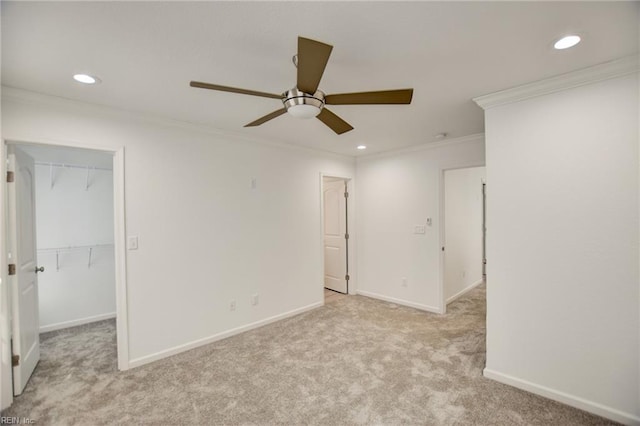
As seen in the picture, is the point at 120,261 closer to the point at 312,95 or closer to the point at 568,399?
the point at 312,95

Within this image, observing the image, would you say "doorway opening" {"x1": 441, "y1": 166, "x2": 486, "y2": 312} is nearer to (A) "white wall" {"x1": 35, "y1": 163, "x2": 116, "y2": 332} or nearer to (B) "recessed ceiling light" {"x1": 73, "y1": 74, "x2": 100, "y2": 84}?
(B) "recessed ceiling light" {"x1": 73, "y1": 74, "x2": 100, "y2": 84}

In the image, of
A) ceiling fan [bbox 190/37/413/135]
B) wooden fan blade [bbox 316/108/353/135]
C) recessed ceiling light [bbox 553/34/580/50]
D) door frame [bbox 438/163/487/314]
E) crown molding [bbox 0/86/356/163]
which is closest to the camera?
ceiling fan [bbox 190/37/413/135]

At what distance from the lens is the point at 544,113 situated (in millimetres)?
2191

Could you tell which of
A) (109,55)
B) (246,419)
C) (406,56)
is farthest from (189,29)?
(246,419)

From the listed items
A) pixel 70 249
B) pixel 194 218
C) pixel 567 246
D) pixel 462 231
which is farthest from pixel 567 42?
pixel 70 249

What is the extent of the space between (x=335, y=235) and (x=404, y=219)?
4.56 feet

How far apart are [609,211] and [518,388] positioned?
59.9 inches

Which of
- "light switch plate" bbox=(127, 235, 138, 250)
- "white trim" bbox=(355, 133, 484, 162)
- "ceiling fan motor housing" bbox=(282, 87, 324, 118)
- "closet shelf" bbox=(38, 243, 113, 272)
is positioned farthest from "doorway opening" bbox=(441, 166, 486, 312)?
"closet shelf" bbox=(38, 243, 113, 272)

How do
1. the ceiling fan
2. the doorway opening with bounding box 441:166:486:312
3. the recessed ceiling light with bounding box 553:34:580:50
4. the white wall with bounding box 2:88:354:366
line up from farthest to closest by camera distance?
the doorway opening with bounding box 441:166:486:312, the white wall with bounding box 2:88:354:366, the recessed ceiling light with bounding box 553:34:580:50, the ceiling fan

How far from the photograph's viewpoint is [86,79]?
2.04m

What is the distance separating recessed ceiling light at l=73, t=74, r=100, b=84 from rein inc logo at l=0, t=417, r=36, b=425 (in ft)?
7.93

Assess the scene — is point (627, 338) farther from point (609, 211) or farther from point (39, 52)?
point (39, 52)

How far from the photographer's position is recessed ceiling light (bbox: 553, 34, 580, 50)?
1615 mm

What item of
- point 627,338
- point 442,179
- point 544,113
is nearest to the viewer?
point 627,338
